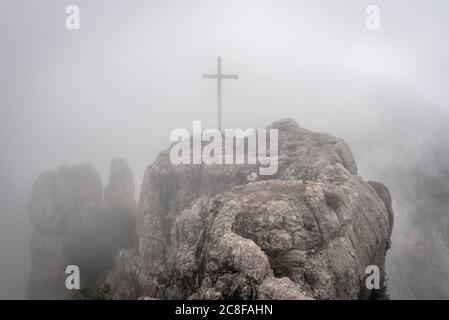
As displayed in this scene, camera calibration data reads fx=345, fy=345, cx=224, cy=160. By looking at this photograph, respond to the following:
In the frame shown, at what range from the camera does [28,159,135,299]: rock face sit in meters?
72.3

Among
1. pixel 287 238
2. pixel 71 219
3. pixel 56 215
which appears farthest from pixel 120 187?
pixel 287 238

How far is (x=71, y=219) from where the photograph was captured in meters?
80.1

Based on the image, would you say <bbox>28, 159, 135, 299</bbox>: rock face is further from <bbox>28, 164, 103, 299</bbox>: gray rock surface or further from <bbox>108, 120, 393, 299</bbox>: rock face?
<bbox>108, 120, 393, 299</bbox>: rock face

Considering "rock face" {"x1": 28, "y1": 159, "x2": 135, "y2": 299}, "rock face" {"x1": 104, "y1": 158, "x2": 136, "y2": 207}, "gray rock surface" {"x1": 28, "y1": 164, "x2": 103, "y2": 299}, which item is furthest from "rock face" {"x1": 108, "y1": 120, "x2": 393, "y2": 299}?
"gray rock surface" {"x1": 28, "y1": 164, "x2": 103, "y2": 299}

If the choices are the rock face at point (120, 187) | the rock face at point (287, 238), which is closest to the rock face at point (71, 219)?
the rock face at point (120, 187)

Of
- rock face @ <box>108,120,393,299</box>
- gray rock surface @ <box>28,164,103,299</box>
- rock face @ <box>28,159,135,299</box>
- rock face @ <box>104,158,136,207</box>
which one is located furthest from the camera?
gray rock surface @ <box>28,164,103,299</box>

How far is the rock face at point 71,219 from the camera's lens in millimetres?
72312

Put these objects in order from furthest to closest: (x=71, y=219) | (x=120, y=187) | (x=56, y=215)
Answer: (x=56, y=215), (x=71, y=219), (x=120, y=187)

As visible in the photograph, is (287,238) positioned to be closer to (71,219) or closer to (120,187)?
(120,187)

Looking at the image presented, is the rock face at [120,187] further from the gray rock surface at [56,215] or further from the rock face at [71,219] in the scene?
the gray rock surface at [56,215]

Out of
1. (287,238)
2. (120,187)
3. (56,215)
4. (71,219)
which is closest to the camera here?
(287,238)
